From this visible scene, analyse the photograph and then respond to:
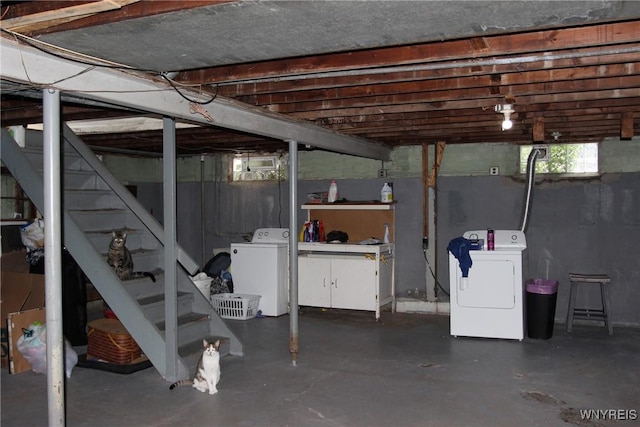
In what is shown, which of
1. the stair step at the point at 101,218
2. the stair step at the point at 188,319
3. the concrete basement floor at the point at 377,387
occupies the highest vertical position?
the stair step at the point at 101,218

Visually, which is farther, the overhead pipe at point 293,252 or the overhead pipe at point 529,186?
the overhead pipe at point 529,186

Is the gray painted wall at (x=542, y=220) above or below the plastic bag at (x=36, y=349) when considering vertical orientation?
above

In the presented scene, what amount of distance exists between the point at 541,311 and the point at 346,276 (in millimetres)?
2340

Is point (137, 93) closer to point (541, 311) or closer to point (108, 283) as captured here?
point (108, 283)

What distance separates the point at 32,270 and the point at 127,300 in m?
1.70

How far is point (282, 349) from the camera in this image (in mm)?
5496

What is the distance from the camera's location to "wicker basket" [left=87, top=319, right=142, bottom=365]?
4770mm

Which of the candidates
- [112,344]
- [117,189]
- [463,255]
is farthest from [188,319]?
[463,255]

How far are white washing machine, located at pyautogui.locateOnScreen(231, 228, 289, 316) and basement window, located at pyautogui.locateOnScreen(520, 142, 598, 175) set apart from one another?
10.8 feet

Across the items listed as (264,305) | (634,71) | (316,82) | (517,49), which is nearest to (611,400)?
(634,71)

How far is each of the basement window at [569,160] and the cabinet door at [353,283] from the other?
2.34 metres

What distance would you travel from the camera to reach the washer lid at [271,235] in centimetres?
746

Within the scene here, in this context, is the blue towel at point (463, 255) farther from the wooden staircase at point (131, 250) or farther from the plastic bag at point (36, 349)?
the plastic bag at point (36, 349)

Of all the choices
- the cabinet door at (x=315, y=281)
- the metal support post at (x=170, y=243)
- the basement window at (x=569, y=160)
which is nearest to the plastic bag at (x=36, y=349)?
the metal support post at (x=170, y=243)
